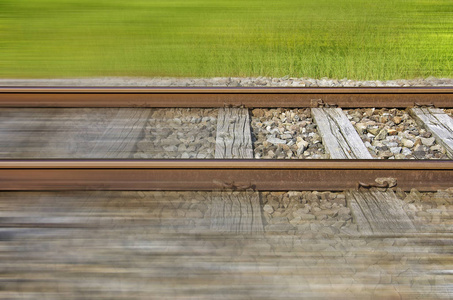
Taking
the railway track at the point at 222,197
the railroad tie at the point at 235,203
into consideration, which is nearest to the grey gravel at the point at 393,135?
the railway track at the point at 222,197

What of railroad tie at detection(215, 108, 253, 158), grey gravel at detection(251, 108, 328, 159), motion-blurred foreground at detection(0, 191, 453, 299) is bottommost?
grey gravel at detection(251, 108, 328, 159)

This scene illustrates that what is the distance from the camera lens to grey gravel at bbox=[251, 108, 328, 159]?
3.63m

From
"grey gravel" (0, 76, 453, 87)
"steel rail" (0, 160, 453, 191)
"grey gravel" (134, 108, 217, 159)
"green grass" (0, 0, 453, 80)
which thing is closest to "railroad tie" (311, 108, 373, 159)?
"steel rail" (0, 160, 453, 191)

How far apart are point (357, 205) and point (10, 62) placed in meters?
5.38

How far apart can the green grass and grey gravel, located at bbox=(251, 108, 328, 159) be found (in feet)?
5.18

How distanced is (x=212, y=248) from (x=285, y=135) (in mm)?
1675

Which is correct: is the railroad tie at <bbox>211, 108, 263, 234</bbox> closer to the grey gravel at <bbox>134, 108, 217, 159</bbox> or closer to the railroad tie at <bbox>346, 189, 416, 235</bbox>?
the grey gravel at <bbox>134, 108, 217, 159</bbox>

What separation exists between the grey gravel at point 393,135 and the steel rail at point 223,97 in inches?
6.2

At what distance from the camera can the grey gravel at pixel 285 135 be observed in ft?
11.9

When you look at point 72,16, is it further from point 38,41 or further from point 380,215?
point 380,215

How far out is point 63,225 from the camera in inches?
105

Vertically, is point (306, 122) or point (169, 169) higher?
point (169, 169)

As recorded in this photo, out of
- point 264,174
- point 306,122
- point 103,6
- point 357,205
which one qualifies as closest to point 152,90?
point 306,122

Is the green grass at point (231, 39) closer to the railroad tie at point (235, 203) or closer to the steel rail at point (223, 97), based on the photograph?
the steel rail at point (223, 97)
